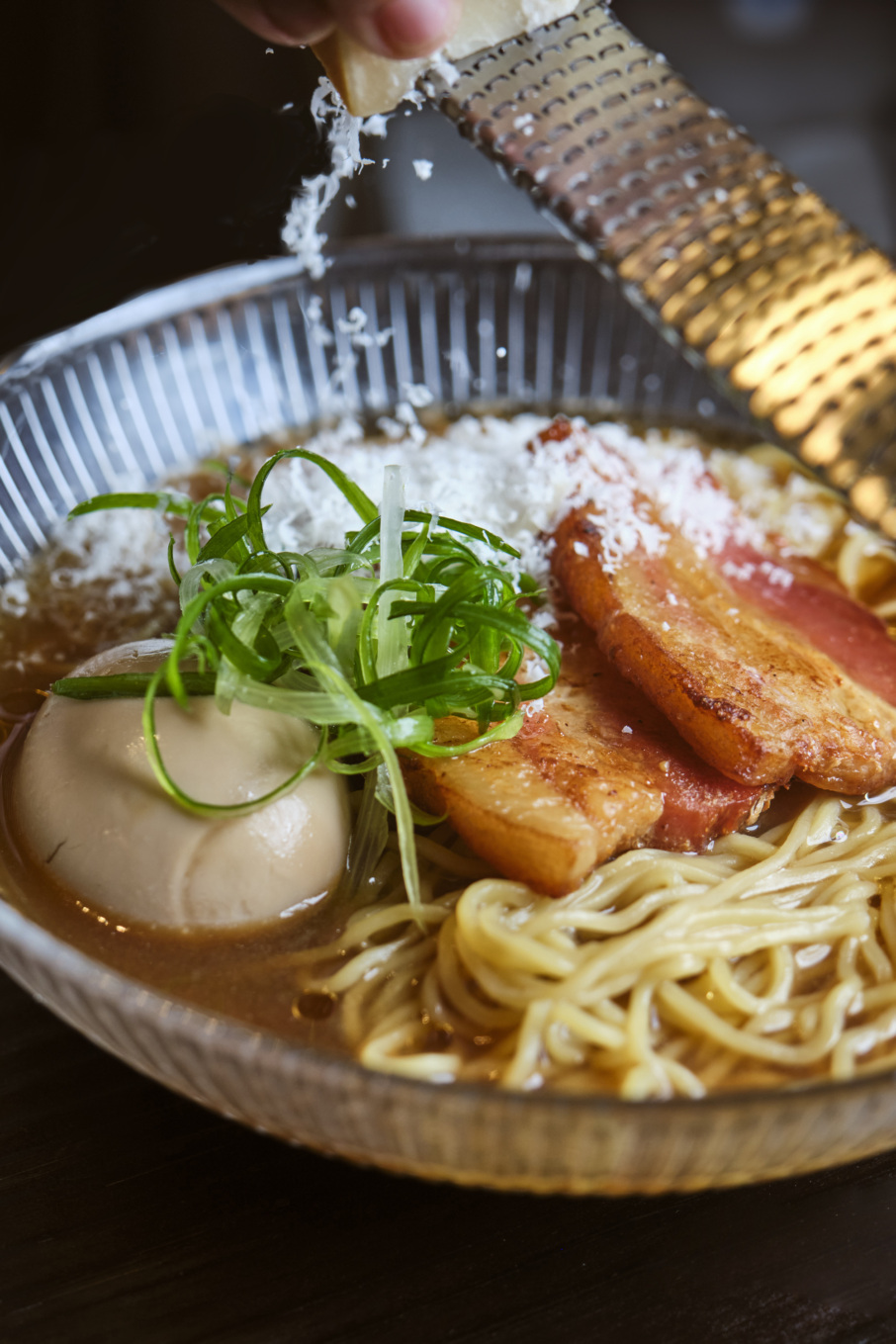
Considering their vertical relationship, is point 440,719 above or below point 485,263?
below

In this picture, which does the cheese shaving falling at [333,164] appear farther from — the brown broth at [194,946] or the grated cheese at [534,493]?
the brown broth at [194,946]

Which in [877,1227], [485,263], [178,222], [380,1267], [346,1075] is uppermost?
[178,222]

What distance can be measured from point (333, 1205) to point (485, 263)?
312cm

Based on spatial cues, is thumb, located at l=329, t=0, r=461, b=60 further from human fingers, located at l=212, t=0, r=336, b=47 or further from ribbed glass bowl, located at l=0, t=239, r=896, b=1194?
ribbed glass bowl, located at l=0, t=239, r=896, b=1194

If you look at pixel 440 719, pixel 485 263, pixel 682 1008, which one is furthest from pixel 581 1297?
pixel 485 263

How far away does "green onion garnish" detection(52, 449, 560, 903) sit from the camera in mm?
2176

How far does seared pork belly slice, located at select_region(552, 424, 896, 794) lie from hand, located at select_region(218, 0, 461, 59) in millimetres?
1087

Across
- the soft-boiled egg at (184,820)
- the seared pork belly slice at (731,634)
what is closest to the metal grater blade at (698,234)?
the seared pork belly slice at (731,634)

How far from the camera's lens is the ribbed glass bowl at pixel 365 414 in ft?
5.01

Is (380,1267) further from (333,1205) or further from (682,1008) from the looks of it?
(682,1008)

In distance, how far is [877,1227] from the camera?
1.91 metres

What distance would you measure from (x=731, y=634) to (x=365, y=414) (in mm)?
1739

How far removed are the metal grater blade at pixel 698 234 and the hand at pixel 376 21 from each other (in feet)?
0.53

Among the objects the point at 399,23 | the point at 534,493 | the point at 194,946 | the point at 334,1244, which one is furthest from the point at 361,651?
the point at 399,23
